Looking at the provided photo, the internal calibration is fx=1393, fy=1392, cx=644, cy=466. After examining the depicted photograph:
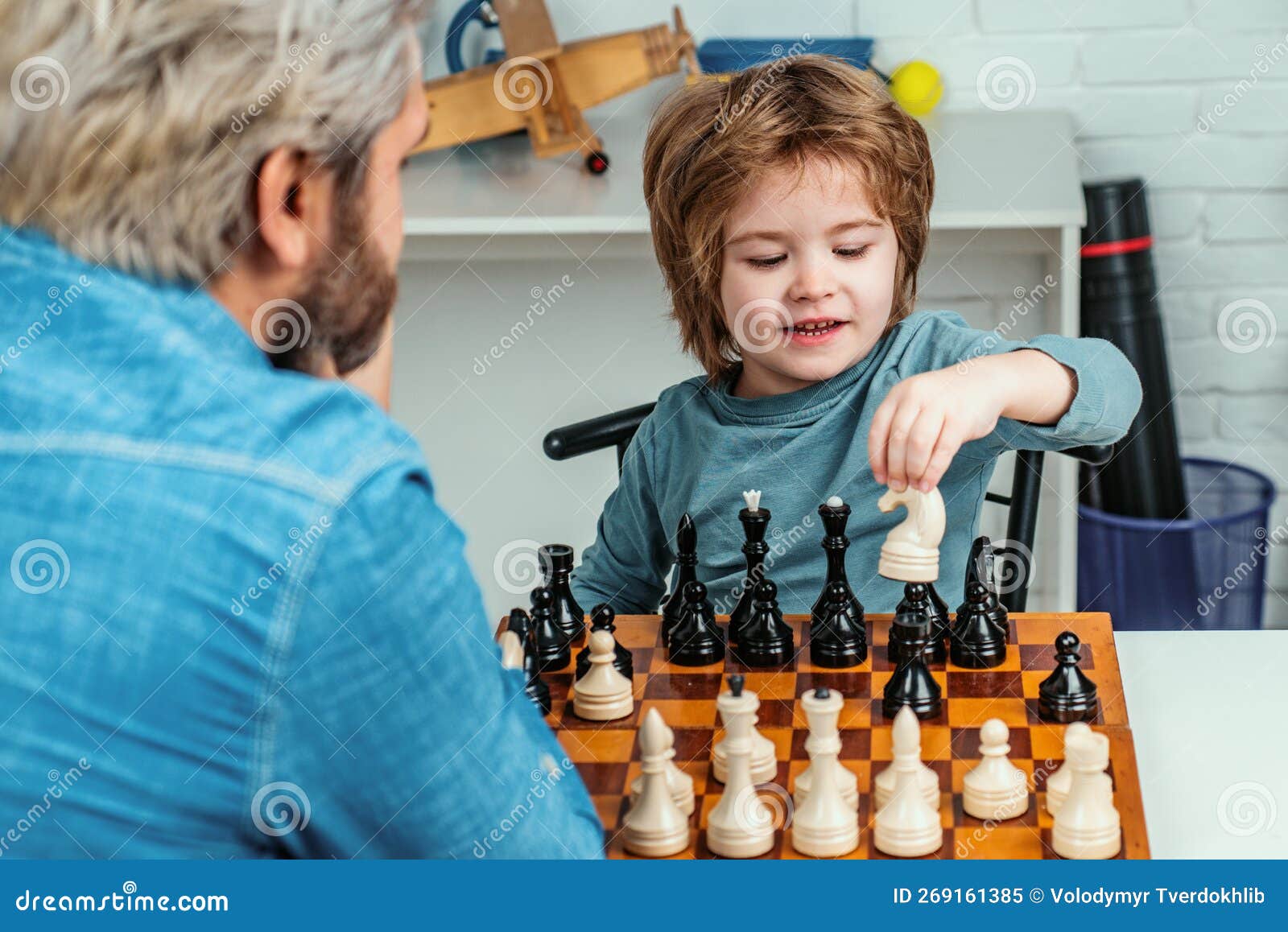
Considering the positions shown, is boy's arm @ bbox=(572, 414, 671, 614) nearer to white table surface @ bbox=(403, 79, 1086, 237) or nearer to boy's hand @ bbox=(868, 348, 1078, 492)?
boy's hand @ bbox=(868, 348, 1078, 492)

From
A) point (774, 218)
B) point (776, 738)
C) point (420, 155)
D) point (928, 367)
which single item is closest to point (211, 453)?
point (776, 738)

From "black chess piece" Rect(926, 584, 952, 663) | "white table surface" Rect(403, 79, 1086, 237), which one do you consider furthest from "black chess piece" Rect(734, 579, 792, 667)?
"white table surface" Rect(403, 79, 1086, 237)

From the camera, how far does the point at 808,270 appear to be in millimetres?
1345

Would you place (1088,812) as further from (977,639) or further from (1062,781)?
(977,639)

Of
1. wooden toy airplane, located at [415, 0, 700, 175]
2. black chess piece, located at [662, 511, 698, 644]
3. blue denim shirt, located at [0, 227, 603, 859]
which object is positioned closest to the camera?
blue denim shirt, located at [0, 227, 603, 859]

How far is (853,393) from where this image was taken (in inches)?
57.4

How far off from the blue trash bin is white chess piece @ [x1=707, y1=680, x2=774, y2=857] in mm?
1654

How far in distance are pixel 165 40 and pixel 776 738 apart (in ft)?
2.07

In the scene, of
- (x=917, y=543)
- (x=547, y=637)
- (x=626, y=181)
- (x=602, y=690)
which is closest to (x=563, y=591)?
(x=547, y=637)

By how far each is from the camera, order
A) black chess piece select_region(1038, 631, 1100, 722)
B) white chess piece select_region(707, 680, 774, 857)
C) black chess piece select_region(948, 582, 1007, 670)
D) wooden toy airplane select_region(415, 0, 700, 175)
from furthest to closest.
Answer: wooden toy airplane select_region(415, 0, 700, 175) < black chess piece select_region(948, 582, 1007, 670) < black chess piece select_region(1038, 631, 1100, 722) < white chess piece select_region(707, 680, 774, 857)

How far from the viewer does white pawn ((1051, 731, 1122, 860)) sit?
33.2 inches

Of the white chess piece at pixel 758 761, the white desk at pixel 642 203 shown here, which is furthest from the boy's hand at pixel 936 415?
the white desk at pixel 642 203

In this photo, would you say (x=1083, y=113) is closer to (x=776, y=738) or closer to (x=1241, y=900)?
(x=776, y=738)

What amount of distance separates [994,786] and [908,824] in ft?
0.23
